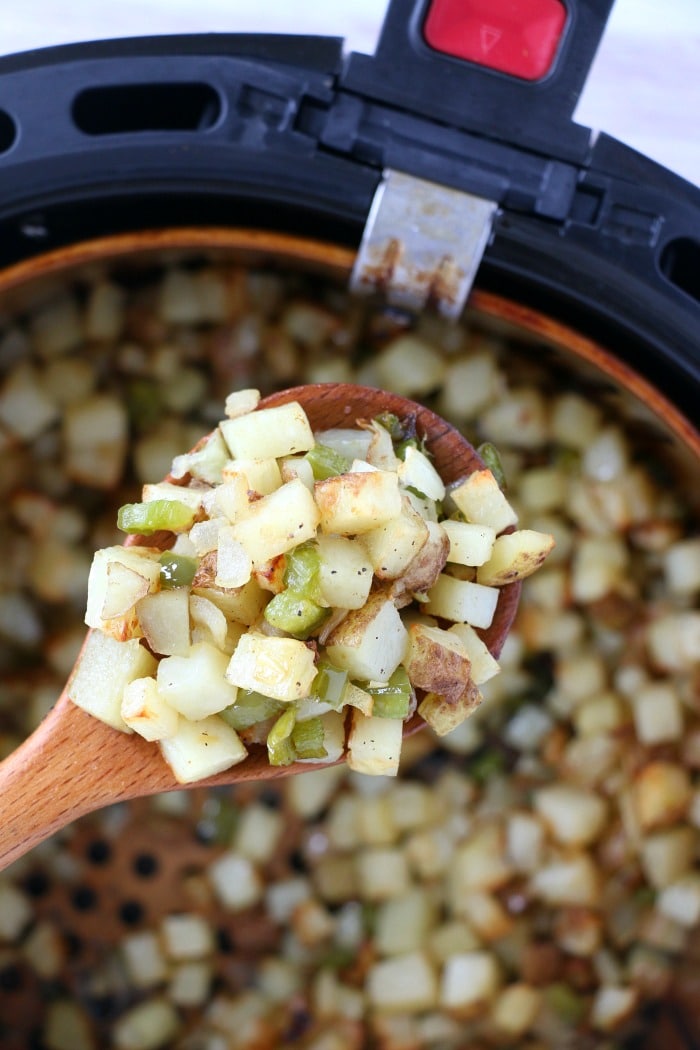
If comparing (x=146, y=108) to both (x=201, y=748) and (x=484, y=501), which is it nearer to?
(x=484, y=501)

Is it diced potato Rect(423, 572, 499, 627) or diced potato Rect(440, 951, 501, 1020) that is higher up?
diced potato Rect(423, 572, 499, 627)

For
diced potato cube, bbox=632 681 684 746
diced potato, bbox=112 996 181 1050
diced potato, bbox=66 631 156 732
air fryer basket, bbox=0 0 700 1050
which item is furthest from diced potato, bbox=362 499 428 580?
diced potato, bbox=112 996 181 1050

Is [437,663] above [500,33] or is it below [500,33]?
below

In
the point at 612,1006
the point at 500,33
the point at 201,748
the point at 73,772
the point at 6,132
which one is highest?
the point at 500,33

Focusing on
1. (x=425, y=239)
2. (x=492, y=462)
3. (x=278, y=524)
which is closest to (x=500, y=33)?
(x=425, y=239)

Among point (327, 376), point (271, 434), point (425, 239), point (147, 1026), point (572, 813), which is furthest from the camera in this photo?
point (147, 1026)

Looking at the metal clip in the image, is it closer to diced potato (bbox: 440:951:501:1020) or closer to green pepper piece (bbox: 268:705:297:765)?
green pepper piece (bbox: 268:705:297:765)
